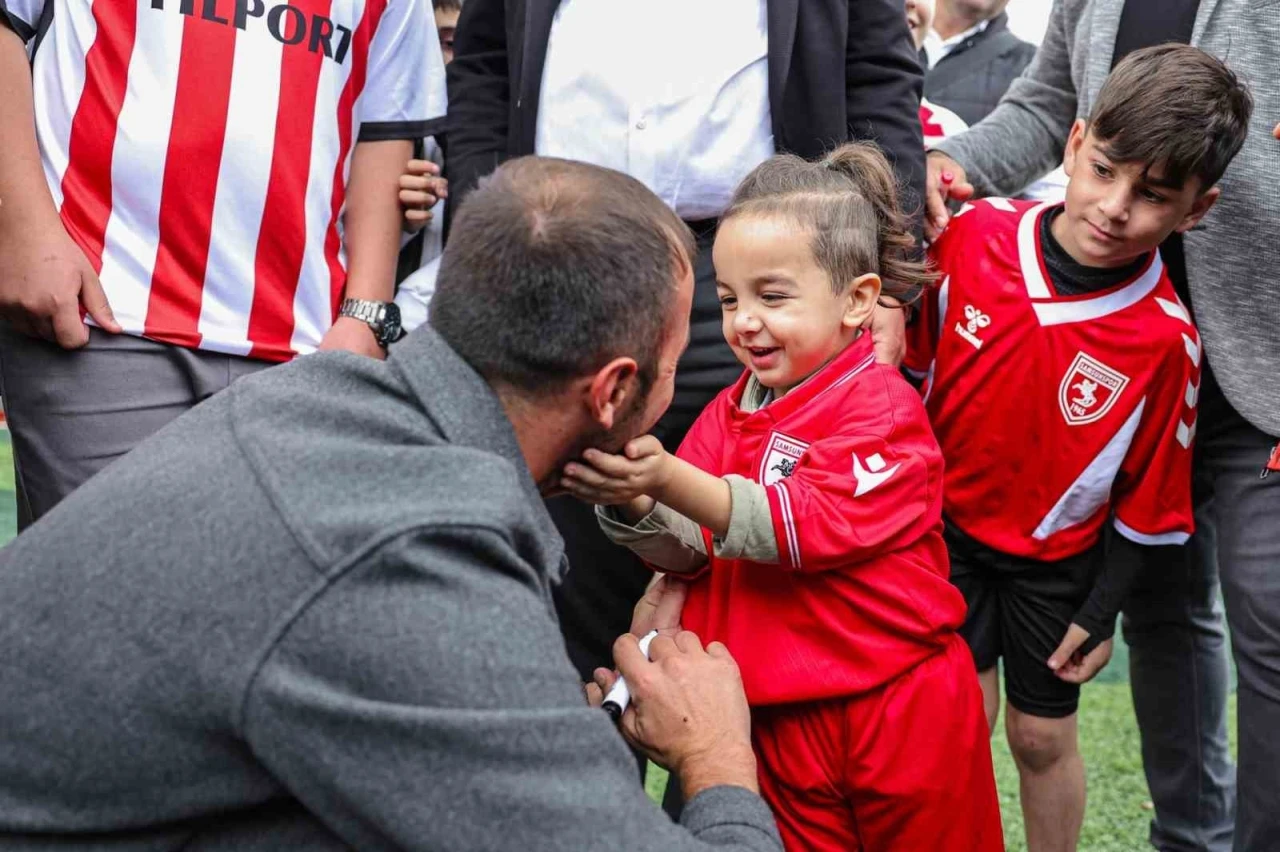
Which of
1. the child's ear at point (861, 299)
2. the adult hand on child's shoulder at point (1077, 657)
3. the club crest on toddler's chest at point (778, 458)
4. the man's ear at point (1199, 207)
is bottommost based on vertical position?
the adult hand on child's shoulder at point (1077, 657)

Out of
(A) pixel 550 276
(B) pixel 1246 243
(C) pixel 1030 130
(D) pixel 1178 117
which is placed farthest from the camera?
(C) pixel 1030 130

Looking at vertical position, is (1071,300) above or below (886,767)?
above

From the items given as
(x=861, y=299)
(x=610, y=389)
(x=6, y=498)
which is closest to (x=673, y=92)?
(x=861, y=299)

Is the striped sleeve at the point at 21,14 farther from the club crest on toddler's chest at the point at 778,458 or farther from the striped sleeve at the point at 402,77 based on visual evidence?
the club crest on toddler's chest at the point at 778,458

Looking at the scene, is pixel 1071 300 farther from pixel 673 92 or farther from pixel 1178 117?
pixel 673 92

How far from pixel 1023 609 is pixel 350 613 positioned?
1.79 m

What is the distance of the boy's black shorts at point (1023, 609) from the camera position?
8.91 ft

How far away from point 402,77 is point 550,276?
1.41m

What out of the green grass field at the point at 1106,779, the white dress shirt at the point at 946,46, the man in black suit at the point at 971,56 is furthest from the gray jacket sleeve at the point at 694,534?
the white dress shirt at the point at 946,46

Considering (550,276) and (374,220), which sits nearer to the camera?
(550,276)

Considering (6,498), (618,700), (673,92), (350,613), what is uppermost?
(673,92)

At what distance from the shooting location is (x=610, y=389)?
5.49 feet

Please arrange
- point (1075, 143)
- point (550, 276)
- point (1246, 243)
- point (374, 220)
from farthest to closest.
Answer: point (374, 220) < point (1075, 143) < point (1246, 243) < point (550, 276)

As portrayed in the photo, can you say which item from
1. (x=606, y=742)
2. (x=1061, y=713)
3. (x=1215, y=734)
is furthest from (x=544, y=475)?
(x=1215, y=734)
